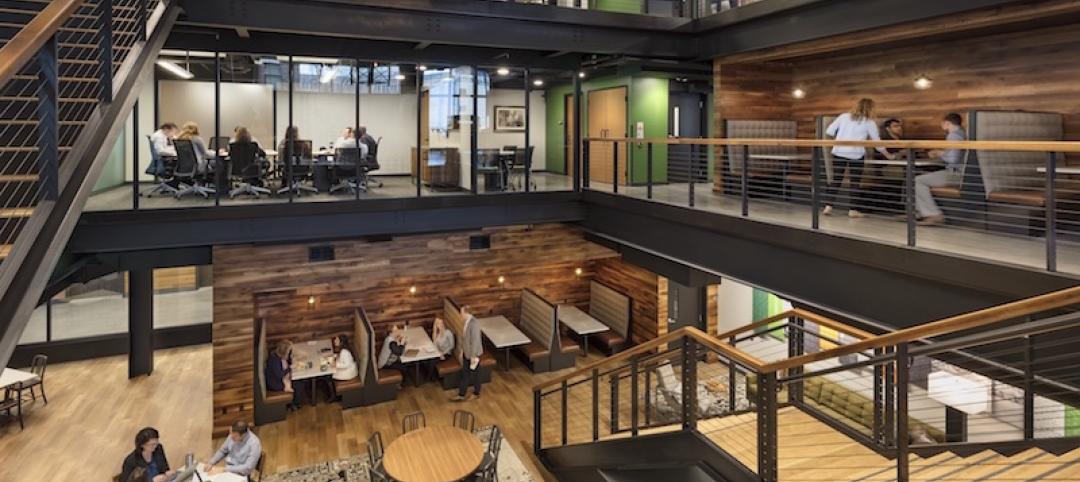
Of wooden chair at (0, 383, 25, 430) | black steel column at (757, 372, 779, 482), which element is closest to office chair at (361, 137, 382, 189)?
wooden chair at (0, 383, 25, 430)

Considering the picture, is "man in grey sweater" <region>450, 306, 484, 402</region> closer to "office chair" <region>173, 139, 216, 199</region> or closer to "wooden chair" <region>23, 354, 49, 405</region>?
"office chair" <region>173, 139, 216, 199</region>

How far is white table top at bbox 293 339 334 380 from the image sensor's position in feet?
33.0

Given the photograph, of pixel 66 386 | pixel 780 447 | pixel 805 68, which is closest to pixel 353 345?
pixel 66 386

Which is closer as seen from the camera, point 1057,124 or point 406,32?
point 1057,124

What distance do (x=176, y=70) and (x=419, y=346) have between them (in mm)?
5801

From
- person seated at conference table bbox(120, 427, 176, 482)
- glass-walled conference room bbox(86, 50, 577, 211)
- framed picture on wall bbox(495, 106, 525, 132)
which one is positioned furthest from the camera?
framed picture on wall bbox(495, 106, 525, 132)

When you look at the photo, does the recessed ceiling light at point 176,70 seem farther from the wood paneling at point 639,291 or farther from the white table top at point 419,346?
the wood paneling at point 639,291

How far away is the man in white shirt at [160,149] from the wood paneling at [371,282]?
4.35 feet

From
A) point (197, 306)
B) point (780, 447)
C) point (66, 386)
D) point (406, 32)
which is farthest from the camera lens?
point (197, 306)

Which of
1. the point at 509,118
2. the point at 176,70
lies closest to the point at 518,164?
the point at 509,118

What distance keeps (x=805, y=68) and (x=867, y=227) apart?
5.10 meters

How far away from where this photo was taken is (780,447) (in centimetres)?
504

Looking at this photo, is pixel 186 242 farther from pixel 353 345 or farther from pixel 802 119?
pixel 802 119

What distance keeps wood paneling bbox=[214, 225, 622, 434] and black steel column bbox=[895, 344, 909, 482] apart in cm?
767
